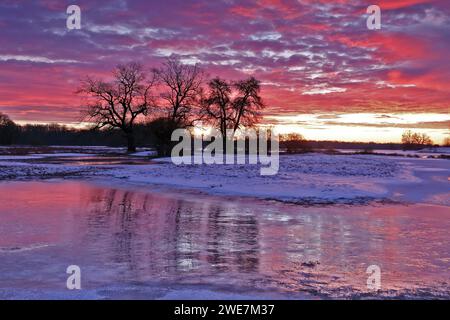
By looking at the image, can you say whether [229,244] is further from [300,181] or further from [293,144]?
[293,144]

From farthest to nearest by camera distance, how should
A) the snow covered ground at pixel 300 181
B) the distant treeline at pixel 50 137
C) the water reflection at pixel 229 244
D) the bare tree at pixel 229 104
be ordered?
the distant treeline at pixel 50 137 < the bare tree at pixel 229 104 < the snow covered ground at pixel 300 181 < the water reflection at pixel 229 244

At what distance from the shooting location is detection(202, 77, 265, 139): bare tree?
191 ft

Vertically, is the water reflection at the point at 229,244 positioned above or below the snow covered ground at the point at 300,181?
below

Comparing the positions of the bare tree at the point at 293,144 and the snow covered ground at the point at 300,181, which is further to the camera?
the bare tree at the point at 293,144

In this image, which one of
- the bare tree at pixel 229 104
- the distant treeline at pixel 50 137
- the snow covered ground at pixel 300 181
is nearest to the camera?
the snow covered ground at pixel 300 181

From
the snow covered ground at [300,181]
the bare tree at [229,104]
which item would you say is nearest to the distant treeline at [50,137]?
the bare tree at [229,104]

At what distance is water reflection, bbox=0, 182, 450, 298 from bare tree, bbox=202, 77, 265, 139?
141 feet

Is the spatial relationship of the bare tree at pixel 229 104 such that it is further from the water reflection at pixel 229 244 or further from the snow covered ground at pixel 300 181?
the water reflection at pixel 229 244

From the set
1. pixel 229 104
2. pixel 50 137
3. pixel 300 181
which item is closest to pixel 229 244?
pixel 300 181

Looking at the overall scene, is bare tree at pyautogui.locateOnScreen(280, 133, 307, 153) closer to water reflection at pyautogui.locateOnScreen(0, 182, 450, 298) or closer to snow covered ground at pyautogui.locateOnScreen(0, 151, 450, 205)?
snow covered ground at pyautogui.locateOnScreen(0, 151, 450, 205)

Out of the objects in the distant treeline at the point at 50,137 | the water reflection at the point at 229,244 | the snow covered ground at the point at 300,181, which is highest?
the distant treeline at the point at 50,137

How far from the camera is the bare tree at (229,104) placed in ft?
191

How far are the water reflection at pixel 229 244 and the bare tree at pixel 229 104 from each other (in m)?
42.9

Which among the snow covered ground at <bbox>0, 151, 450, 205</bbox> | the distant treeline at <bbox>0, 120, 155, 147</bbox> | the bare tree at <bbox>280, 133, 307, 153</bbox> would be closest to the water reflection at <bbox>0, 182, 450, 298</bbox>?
the snow covered ground at <bbox>0, 151, 450, 205</bbox>
